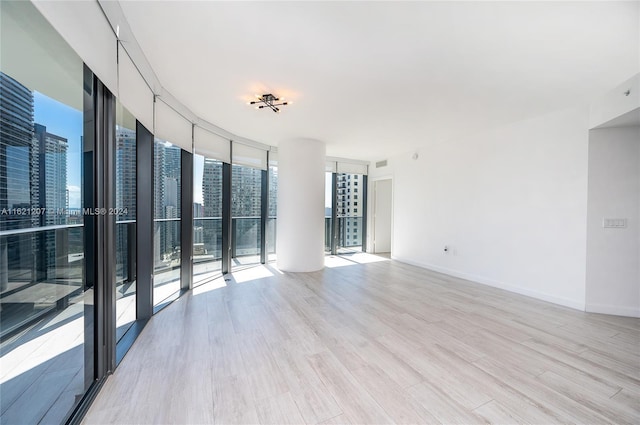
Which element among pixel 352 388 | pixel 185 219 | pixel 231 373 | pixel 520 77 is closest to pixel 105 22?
pixel 185 219

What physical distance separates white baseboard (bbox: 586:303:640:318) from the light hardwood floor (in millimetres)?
119

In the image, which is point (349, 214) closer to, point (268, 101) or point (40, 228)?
point (268, 101)

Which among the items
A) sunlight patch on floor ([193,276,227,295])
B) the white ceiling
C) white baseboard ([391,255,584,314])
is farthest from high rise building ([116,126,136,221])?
white baseboard ([391,255,584,314])

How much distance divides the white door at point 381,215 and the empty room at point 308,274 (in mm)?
2789

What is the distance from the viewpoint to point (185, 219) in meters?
3.66

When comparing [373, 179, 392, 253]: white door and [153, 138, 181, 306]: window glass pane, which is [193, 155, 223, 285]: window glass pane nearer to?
[153, 138, 181, 306]: window glass pane

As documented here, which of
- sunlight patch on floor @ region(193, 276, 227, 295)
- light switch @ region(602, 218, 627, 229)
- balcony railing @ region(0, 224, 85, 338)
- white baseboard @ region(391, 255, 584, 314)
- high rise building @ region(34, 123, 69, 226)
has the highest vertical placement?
high rise building @ region(34, 123, 69, 226)

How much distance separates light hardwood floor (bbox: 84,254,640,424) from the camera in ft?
5.26

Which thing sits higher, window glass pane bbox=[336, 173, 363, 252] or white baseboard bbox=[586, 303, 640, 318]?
window glass pane bbox=[336, 173, 363, 252]

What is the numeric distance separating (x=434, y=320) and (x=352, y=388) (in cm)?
163

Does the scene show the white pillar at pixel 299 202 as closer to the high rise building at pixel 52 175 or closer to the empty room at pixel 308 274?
the empty room at pixel 308 274

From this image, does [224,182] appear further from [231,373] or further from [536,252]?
[536,252]

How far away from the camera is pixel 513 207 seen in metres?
4.04

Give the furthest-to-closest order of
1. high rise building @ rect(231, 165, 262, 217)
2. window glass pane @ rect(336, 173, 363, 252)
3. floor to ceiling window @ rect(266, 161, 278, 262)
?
1. window glass pane @ rect(336, 173, 363, 252)
2. floor to ceiling window @ rect(266, 161, 278, 262)
3. high rise building @ rect(231, 165, 262, 217)
